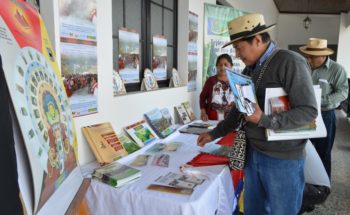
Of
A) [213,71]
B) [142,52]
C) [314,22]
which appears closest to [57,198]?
[142,52]

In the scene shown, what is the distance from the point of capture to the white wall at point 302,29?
32.6 ft

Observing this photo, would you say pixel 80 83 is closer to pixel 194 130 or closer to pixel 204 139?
pixel 204 139

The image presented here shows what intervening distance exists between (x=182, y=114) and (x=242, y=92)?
1564 millimetres

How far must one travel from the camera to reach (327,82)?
2699 millimetres

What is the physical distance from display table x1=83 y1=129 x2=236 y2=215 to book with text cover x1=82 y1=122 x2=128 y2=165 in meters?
0.07

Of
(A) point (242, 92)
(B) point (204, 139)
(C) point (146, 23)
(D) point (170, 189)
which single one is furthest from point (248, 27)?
(C) point (146, 23)

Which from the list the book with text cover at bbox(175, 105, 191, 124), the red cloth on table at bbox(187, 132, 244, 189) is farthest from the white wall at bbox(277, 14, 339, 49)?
the red cloth on table at bbox(187, 132, 244, 189)

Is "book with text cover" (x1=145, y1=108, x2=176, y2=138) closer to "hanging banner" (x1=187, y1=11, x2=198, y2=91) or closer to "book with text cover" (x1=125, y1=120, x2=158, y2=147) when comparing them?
"book with text cover" (x1=125, y1=120, x2=158, y2=147)

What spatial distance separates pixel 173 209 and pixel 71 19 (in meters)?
1.06

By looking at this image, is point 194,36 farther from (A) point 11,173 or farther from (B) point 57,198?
(A) point 11,173

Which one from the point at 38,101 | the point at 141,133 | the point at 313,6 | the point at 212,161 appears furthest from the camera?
the point at 313,6

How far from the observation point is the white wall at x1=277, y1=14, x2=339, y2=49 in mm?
9945

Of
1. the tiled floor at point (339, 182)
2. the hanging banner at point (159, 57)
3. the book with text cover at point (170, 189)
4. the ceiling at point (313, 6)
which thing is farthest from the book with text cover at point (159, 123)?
the ceiling at point (313, 6)

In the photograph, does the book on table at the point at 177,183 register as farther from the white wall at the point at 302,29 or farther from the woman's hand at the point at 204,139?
the white wall at the point at 302,29
